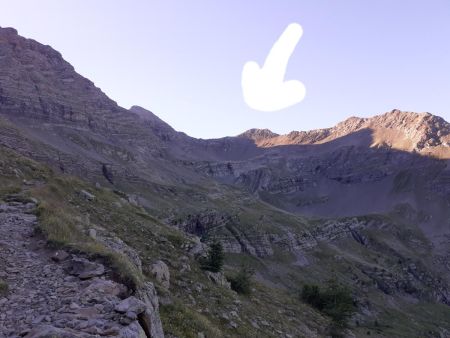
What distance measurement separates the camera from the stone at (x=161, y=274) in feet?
87.7

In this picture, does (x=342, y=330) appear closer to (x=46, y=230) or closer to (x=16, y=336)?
(x=46, y=230)

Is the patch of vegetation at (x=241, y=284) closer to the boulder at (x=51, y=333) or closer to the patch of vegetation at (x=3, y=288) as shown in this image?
the patch of vegetation at (x=3, y=288)

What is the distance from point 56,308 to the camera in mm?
13641

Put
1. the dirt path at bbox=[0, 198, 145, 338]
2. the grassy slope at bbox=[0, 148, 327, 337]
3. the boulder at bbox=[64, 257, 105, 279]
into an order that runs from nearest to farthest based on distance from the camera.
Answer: the dirt path at bbox=[0, 198, 145, 338]
the boulder at bbox=[64, 257, 105, 279]
the grassy slope at bbox=[0, 148, 327, 337]

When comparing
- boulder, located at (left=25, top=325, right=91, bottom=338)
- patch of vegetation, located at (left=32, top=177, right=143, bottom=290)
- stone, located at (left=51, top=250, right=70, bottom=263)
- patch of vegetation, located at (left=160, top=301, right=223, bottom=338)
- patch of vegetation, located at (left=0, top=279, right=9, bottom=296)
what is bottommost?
patch of vegetation, located at (left=160, top=301, right=223, bottom=338)

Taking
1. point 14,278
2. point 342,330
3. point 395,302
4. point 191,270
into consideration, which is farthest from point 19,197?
point 395,302

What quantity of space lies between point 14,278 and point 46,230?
5.43 meters

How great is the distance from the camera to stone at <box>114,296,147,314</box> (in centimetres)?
1338

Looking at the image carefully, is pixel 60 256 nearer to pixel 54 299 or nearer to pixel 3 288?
pixel 3 288

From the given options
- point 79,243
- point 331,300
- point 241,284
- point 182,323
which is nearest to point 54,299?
point 79,243

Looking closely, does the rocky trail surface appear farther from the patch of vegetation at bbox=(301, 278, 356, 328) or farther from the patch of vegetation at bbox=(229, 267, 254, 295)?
the patch of vegetation at bbox=(301, 278, 356, 328)

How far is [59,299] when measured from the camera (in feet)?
46.8

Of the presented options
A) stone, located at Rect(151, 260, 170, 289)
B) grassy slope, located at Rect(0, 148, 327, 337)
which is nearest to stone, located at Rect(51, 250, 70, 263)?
grassy slope, located at Rect(0, 148, 327, 337)

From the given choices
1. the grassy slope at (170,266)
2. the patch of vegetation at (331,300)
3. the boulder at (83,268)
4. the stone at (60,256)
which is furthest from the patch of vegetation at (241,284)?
the boulder at (83,268)
